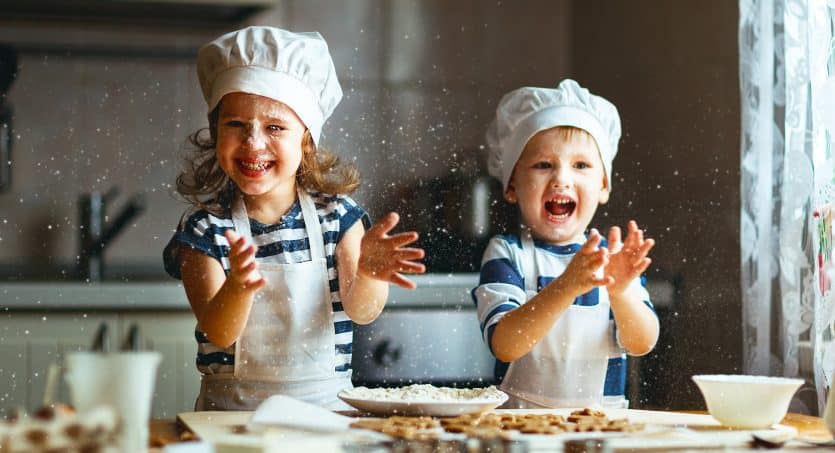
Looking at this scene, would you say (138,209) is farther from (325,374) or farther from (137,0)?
(325,374)

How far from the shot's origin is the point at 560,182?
106cm

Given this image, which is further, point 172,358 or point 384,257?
point 172,358

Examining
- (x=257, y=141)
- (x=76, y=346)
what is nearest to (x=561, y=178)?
(x=257, y=141)

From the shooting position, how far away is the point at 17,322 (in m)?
1.23

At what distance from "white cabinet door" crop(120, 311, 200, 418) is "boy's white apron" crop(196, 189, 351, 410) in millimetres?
319

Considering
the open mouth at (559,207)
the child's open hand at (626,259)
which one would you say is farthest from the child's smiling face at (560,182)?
the child's open hand at (626,259)

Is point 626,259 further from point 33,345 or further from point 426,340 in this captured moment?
point 33,345

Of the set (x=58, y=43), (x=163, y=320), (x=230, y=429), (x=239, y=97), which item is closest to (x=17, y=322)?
(x=163, y=320)

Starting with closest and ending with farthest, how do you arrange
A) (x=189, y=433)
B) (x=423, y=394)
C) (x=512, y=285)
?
(x=189, y=433)
(x=423, y=394)
(x=512, y=285)

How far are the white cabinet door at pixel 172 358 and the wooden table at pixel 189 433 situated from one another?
49 centimetres

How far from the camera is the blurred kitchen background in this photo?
130 cm

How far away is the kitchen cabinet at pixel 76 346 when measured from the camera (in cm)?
122

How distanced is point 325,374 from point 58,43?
0.69 m

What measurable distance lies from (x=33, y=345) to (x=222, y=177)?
1.27 feet
